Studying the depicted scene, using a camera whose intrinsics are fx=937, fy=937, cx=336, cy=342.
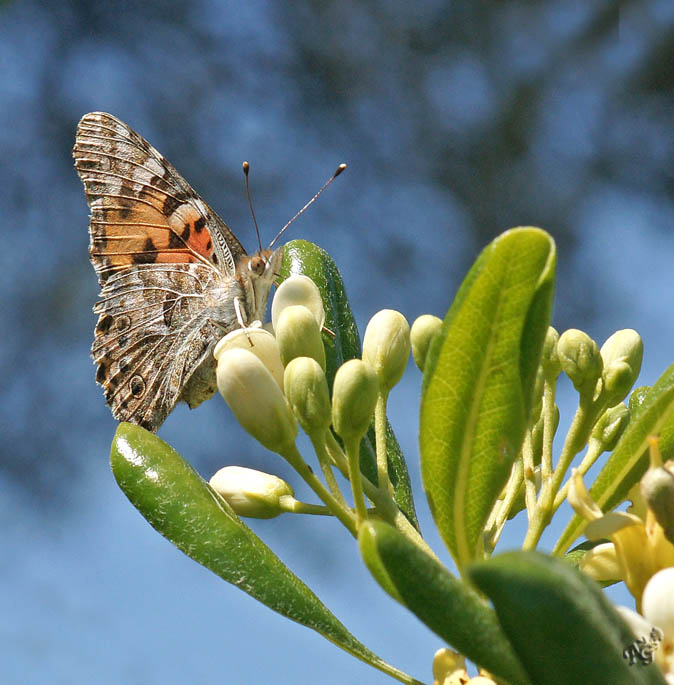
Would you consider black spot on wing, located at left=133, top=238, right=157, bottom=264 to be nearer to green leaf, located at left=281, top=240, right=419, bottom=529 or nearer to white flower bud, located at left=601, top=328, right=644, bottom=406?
green leaf, located at left=281, top=240, right=419, bottom=529

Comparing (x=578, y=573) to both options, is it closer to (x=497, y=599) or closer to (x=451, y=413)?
(x=497, y=599)

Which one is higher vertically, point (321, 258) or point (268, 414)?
point (321, 258)

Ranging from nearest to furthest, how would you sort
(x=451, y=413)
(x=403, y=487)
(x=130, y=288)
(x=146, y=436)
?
(x=451, y=413)
(x=146, y=436)
(x=403, y=487)
(x=130, y=288)

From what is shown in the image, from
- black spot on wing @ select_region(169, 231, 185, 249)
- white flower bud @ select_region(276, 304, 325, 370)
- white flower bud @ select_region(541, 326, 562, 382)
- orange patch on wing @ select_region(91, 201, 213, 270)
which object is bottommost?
white flower bud @ select_region(541, 326, 562, 382)

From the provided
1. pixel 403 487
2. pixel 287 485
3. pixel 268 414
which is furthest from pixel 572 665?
pixel 403 487

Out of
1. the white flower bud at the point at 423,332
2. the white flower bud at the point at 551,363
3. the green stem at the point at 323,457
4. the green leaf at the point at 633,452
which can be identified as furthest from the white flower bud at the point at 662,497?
the white flower bud at the point at 423,332

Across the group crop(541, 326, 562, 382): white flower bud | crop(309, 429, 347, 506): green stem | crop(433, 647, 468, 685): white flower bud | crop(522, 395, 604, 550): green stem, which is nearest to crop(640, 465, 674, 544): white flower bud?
crop(522, 395, 604, 550): green stem

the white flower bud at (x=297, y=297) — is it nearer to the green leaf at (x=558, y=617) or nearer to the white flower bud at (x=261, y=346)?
the white flower bud at (x=261, y=346)
